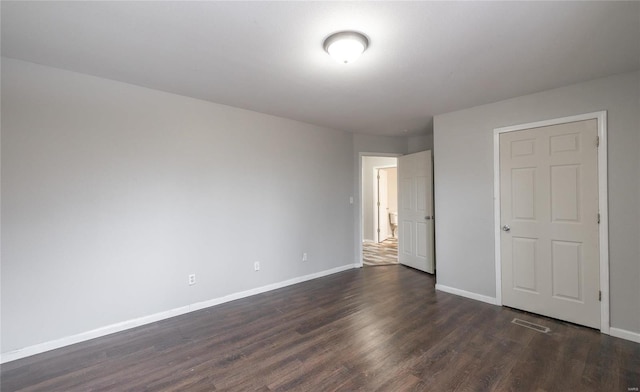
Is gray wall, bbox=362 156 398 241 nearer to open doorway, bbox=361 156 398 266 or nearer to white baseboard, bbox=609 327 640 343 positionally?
open doorway, bbox=361 156 398 266

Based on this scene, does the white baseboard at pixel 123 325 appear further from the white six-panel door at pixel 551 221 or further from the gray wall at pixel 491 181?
the white six-panel door at pixel 551 221

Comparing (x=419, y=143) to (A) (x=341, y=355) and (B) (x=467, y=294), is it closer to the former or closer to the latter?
(B) (x=467, y=294)

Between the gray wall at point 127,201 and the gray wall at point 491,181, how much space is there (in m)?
2.17

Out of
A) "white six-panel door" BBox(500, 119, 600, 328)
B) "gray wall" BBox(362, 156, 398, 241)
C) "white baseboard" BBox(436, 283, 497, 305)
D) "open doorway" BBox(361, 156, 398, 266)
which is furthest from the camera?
"gray wall" BBox(362, 156, 398, 241)

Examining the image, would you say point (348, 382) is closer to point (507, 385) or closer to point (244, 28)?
point (507, 385)

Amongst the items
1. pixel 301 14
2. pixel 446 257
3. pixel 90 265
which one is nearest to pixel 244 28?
pixel 301 14

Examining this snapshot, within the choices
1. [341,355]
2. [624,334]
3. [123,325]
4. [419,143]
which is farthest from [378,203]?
[123,325]

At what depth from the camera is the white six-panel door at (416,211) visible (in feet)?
15.1

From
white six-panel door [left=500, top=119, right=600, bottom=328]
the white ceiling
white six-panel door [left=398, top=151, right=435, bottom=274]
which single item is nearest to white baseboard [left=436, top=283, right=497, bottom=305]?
white six-panel door [left=500, top=119, right=600, bottom=328]

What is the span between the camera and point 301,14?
5.59 ft

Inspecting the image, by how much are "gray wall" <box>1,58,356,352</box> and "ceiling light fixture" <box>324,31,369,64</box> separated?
6.39 feet

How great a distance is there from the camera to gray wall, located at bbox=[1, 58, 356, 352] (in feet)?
7.50

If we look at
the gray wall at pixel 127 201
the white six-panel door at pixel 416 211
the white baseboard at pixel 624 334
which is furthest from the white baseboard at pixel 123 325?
the white baseboard at pixel 624 334

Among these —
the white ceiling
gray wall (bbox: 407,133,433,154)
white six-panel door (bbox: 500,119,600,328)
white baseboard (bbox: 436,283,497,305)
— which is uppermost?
the white ceiling
